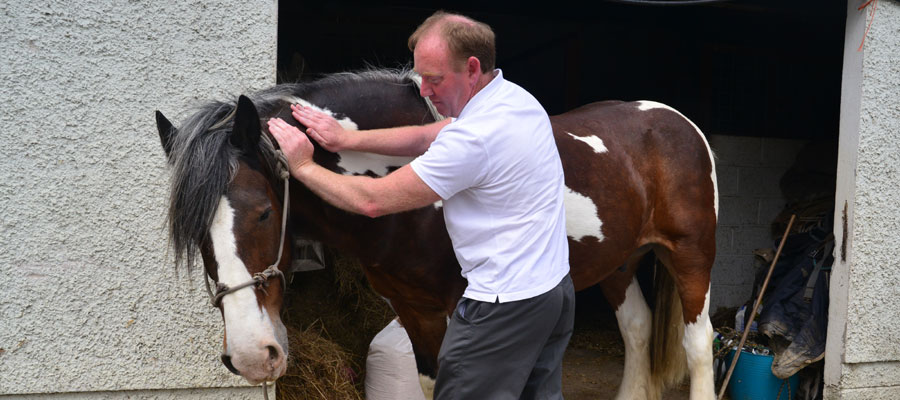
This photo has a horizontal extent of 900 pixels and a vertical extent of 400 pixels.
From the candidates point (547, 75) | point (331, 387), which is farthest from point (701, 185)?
point (547, 75)

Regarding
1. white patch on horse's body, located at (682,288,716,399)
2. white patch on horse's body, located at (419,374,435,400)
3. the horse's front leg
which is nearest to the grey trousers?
the horse's front leg

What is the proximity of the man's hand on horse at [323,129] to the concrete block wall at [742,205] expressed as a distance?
4.36 m

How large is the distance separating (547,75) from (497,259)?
18.5 ft

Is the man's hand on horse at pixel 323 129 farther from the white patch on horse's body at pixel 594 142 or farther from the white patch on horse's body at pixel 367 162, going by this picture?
the white patch on horse's body at pixel 594 142

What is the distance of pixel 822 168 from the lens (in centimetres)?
544

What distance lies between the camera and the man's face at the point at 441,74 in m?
1.69

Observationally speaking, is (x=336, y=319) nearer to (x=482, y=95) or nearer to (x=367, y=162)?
(x=367, y=162)

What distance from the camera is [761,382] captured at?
13.3ft

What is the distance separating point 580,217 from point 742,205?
343cm

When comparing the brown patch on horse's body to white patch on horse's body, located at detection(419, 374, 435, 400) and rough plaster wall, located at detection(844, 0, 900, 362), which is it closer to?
white patch on horse's body, located at detection(419, 374, 435, 400)

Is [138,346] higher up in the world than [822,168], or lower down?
lower down

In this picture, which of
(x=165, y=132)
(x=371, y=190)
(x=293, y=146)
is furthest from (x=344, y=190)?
(x=165, y=132)

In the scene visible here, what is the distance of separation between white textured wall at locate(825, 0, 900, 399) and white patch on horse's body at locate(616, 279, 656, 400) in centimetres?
112

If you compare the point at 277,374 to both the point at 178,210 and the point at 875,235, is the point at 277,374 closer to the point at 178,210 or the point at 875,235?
the point at 178,210
